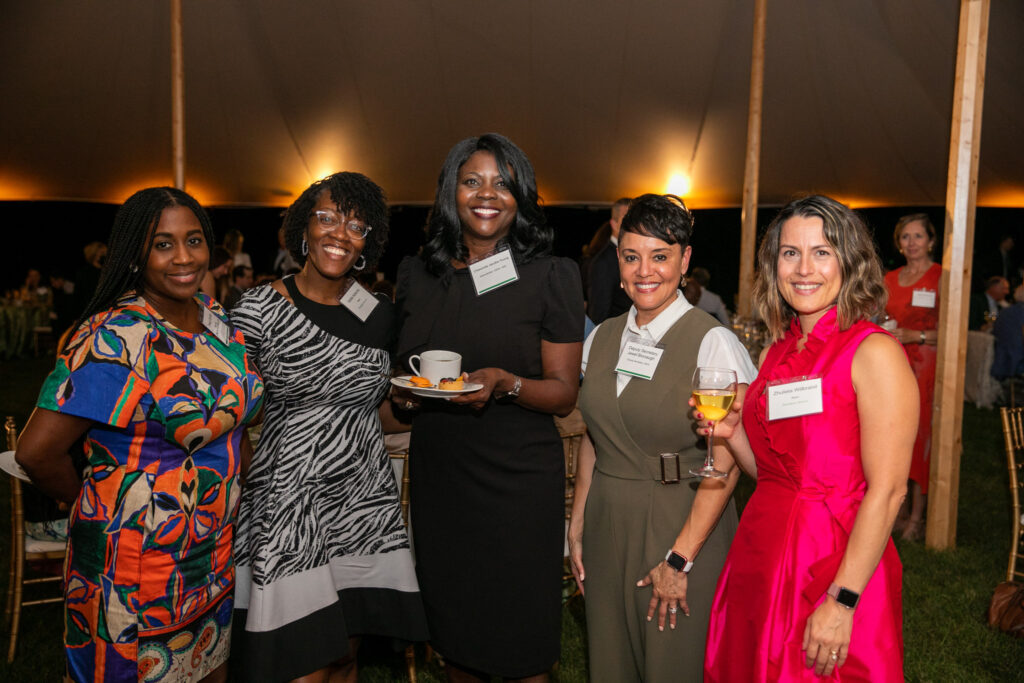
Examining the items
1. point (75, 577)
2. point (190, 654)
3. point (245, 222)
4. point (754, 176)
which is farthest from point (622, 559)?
point (245, 222)

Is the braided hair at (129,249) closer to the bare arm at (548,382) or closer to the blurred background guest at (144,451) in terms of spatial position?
the blurred background guest at (144,451)

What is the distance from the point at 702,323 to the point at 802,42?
9854 millimetres

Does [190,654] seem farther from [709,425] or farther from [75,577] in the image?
[709,425]

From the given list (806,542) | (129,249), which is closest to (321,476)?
(129,249)

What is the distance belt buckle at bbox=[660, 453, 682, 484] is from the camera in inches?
71.2

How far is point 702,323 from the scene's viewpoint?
1827 mm

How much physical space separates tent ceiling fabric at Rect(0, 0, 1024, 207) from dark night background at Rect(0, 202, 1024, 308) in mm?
1654

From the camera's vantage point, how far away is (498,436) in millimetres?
1987

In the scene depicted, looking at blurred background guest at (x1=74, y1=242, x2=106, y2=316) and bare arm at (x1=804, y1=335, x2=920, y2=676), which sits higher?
blurred background guest at (x1=74, y1=242, x2=106, y2=316)

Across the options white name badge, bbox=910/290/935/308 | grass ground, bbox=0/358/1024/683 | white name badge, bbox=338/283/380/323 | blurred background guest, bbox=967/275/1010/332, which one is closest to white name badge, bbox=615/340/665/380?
white name badge, bbox=338/283/380/323

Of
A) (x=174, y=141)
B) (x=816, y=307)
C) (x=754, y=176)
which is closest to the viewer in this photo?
(x=816, y=307)

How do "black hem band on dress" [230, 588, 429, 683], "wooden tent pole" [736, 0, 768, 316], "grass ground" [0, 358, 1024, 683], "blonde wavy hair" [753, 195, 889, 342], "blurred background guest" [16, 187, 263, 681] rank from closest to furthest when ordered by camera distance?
"blonde wavy hair" [753, 195, 889, 342] → "blurred background guest" [16, 187, 263, 681] → "black hem band on dress" [230, 588, 429, 683] → "grass ground" [0, 358, 1024, 683] → "wooden tent pole" [736, 0, 768, 316]

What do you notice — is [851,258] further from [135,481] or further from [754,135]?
[754,135]

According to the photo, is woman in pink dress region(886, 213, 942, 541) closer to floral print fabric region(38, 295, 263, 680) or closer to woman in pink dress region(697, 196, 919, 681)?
woman in pink dress region(697, 196, 919, 681)
